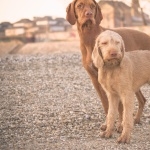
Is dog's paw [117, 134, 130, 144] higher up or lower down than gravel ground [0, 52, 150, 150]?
higher up

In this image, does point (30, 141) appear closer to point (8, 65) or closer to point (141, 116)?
point (141, 116)

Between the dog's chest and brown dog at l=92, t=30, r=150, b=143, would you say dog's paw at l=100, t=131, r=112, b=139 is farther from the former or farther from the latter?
the dog's chest

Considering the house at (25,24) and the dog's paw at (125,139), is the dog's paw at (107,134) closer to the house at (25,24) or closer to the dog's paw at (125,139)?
the dog's paw at (125,139)

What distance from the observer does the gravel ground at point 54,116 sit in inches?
260

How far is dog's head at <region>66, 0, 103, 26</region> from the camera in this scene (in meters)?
7.23

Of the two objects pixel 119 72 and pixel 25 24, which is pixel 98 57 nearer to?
pixel 119 72

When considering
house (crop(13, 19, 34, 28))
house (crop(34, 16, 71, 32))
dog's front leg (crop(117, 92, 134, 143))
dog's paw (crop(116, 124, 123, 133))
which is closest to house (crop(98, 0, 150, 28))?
house (crop(34, 16, 71, 32))

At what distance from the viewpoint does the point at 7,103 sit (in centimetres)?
1044

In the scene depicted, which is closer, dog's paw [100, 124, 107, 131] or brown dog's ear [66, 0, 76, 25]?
dog's paw [100, 124, 107, 131]

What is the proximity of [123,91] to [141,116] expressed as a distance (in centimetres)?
204

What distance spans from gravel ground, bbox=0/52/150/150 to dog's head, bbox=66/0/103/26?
68.9 inches

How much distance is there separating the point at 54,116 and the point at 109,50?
9.66 ft

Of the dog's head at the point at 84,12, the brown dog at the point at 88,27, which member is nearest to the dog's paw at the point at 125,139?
the brown dog at the point at 88,27

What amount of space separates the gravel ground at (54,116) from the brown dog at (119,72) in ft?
1.24
